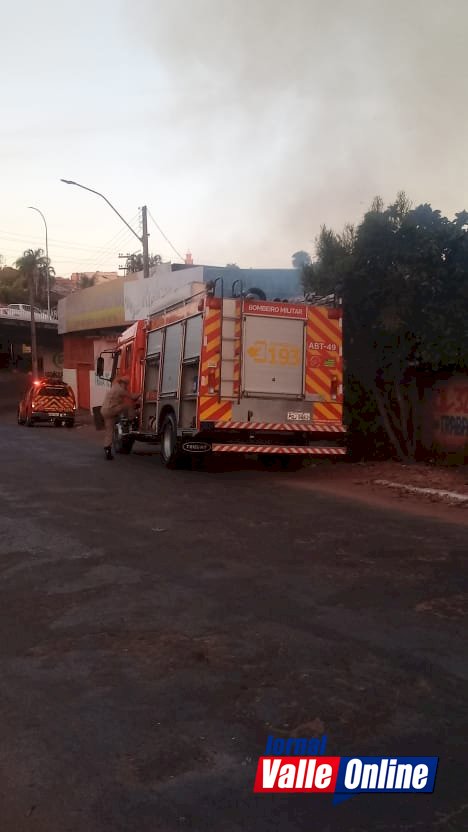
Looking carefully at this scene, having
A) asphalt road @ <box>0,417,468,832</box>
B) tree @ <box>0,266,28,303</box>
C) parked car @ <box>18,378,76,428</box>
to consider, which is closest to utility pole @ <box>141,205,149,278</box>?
parked car @ <box>18,378,76,428</box>

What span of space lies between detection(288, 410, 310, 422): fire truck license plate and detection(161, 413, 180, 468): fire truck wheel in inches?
87.9

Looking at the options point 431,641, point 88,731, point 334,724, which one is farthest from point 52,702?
point 431,641

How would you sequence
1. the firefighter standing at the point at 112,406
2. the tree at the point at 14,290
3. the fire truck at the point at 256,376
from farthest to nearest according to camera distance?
the tree at the point at 14,290 → the firefighter standing at the point at 112,406 → the fire truck at the point at 256,376

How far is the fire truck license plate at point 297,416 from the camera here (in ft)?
46.0

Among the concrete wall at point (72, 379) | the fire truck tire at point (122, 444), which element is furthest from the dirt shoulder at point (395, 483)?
the concrete wall at point (72, 379)

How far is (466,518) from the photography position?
9.64 meters

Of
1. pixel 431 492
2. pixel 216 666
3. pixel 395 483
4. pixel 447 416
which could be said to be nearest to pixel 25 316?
pixel 447 416

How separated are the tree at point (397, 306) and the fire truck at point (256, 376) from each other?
1.18 meters

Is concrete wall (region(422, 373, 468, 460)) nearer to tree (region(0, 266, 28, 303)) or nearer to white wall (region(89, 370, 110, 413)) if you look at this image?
white wall (region(89, 370, 110, 413))

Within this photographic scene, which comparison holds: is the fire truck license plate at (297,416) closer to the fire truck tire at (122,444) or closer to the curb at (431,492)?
the curb at (431,492)

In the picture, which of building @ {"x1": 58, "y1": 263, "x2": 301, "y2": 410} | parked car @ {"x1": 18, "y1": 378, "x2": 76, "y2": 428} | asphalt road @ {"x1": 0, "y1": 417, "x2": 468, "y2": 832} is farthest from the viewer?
parked car @ {"x1": 18, "y1": 378, "x2": 76, "y2": 428}

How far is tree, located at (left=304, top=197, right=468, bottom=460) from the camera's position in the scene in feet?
45.8

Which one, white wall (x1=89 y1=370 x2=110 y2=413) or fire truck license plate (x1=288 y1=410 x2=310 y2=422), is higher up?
white wall (x1=89 y1=370 x2=110 y2=413)

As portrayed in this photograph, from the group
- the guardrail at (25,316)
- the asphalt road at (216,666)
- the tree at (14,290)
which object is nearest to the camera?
the asphalt road at (216,666)
